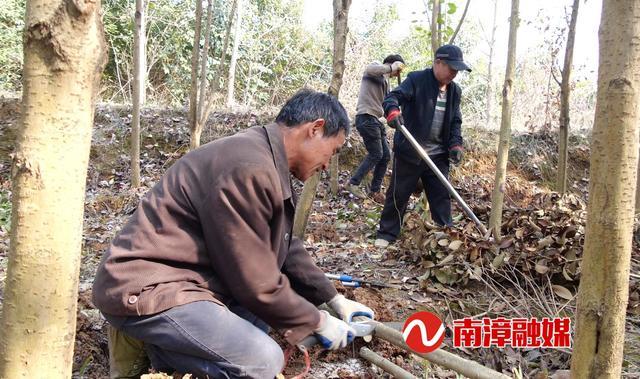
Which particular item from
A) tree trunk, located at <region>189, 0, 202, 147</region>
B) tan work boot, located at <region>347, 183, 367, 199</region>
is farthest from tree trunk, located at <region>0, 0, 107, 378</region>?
tan work boot, located at <region>347, 183, 367, 199</region>

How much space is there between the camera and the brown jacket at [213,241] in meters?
2.05

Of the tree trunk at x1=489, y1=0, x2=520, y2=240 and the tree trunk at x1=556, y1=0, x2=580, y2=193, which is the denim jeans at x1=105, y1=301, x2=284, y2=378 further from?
the tree trunk at x1=556, y1=0, x2=580, y2=193

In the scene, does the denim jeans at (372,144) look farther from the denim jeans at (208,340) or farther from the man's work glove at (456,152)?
the denim jeans at (208,340)

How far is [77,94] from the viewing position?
1.32m

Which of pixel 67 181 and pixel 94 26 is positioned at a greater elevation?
pixel 94 26

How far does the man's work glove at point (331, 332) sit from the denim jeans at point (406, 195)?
278 centimetres

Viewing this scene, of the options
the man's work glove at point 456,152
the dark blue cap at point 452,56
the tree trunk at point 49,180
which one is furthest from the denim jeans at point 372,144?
the tree trunk at point 49,180

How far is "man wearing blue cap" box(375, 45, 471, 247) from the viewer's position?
499cm

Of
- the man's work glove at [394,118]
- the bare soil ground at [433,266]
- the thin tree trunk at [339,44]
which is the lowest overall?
the bare soil ground at [433,266]

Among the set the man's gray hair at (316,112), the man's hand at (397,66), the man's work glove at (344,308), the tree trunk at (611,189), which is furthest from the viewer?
the man's hand at (397,66)

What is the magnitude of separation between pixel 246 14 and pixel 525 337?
1589 cm

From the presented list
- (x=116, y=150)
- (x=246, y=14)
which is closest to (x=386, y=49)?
(x=246, y=14)

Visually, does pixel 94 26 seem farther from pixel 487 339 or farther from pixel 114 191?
pixel 114 191

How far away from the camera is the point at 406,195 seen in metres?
5.09
